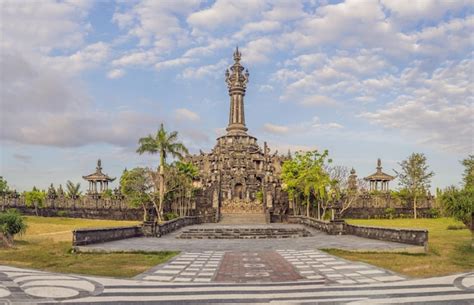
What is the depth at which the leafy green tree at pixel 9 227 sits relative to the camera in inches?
753

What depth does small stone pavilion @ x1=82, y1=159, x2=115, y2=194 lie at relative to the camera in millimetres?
69000

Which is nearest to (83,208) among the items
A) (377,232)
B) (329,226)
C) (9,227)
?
(9,227)

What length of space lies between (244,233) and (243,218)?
1448 cm

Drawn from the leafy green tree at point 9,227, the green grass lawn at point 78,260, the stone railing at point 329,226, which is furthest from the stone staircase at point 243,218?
the green grass lawn at point 78,260

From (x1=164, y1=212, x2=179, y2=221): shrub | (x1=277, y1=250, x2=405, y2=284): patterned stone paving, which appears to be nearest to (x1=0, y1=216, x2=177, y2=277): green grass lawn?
(x1=277, y1=250, x2=405, y2=284): patterned stone paving

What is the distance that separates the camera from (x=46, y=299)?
364 inches

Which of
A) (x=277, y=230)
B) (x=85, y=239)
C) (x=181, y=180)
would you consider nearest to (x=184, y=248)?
(x=85, y=239)

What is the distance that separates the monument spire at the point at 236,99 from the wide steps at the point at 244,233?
1899 inches

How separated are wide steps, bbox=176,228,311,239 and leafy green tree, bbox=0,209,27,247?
10034 mm

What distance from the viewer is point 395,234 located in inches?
837

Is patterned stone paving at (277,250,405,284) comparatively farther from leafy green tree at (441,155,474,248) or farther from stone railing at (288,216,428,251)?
leafy green tree at (441,155,474,248)

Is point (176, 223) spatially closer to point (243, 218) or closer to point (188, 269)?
point (243, 218)

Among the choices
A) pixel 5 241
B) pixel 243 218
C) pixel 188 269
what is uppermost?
pixel 5 241

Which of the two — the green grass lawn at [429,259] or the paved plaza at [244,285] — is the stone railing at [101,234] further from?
the green grass lawn at [429,259]
